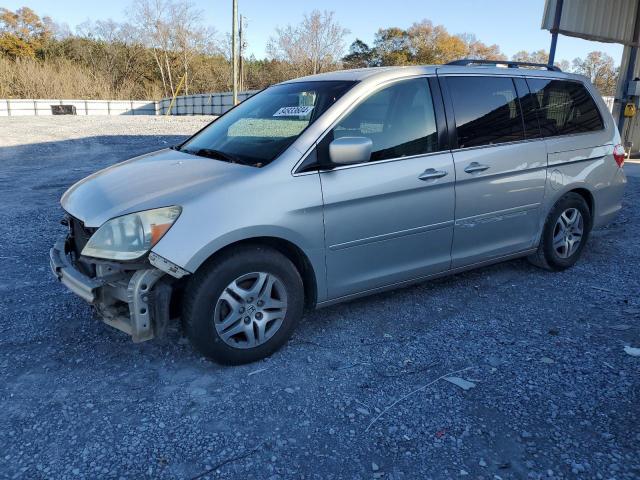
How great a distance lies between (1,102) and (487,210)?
2668 cm

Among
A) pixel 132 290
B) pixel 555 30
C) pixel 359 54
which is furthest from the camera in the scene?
pixel 359 54

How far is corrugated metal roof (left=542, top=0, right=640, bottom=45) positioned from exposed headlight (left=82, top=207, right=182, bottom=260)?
10.9 meters

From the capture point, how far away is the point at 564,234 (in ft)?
15.6

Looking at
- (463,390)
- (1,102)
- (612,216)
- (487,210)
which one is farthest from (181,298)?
(1,102)

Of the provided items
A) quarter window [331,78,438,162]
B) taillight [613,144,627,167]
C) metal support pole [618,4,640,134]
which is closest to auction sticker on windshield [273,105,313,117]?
quarter window [331,78,438,162]

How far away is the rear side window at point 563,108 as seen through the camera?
448 centimetres

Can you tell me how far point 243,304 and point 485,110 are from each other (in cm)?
249

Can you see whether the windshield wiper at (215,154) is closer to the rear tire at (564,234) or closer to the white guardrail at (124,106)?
the rear tire at (564,234)

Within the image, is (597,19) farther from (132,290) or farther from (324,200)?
(132,290)

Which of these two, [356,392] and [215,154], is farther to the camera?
[215,154]

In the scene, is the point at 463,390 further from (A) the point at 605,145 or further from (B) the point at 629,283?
(A) the point at 605,145

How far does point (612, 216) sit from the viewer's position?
5.18 meters

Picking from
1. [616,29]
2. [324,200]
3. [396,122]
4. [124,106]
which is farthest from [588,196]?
[124,106]

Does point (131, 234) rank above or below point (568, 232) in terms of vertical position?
above
